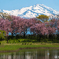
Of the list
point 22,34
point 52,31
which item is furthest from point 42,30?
point 22,34

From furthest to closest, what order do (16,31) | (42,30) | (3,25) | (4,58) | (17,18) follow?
(17,18) → (16,31) → (3,25) → (42,30) → (4,58)

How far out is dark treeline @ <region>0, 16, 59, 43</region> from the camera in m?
A: 70.3

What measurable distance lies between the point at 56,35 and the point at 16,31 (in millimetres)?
19040

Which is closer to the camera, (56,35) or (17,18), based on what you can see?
(56,35)

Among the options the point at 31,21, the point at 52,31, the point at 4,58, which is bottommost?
the point at 4,58

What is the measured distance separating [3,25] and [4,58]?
1956 inches

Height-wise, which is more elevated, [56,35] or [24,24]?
[24,24]

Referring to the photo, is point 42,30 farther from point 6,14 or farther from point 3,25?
point 6,14

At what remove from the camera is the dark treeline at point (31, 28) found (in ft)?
231

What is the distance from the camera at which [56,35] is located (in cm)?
7762

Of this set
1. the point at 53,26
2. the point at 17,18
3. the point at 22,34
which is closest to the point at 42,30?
the point at 53,26

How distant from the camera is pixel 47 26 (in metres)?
75.1

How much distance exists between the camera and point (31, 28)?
72.8 metres

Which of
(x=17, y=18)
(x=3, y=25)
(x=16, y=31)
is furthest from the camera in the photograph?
(x=17, y=18)
